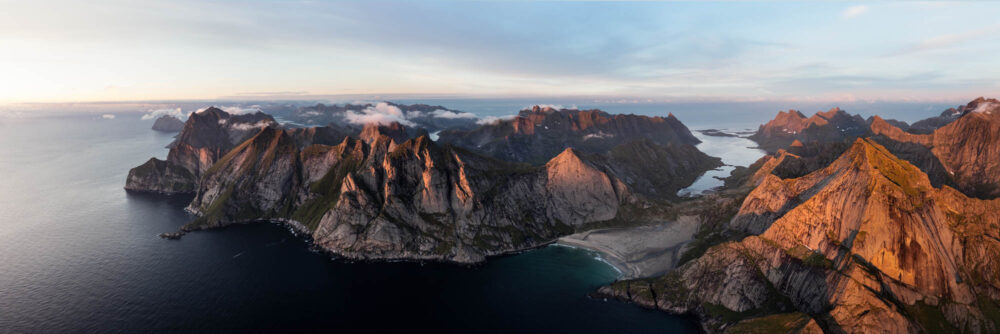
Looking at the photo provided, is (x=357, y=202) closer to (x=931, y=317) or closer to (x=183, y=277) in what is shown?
(x=183, y=277)

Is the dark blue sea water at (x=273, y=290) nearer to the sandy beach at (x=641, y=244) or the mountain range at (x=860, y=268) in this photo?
the sandy beach at (x=641, y=244)

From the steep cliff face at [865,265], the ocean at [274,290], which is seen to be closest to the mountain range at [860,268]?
the steep cliff face at [865,265]

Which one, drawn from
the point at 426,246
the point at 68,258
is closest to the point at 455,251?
the point at 426,246

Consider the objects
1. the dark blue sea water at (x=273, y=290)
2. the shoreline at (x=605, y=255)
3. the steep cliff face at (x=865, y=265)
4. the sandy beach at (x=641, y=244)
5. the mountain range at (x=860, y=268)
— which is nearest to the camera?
the mountain range at (x=860, y=268)

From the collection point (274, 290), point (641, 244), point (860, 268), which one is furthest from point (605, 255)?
point (274, 290)

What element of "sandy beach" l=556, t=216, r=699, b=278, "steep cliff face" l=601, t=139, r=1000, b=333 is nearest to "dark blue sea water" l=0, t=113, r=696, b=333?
"sandy beach" l=556, t=216, r=699, b=278

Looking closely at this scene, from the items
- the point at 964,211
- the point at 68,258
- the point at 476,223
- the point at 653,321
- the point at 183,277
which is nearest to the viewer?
the point at 964,211
